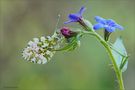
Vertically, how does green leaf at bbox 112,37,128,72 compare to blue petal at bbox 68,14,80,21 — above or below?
below

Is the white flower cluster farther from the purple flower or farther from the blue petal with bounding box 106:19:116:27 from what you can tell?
the blue petal with bounding box 106:19:116:27

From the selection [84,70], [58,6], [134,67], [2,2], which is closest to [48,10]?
[58,6]

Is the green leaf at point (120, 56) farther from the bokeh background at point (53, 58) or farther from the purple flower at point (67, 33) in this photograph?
the bokeh background at point (53, 58)

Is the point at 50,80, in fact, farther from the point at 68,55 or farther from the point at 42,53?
the point at 42,53

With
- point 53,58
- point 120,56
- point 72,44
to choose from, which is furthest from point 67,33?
point 53,58

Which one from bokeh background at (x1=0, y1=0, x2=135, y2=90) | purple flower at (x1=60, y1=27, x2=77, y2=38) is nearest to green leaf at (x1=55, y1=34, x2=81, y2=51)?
purple flower at (x1=60, y1=27, x2=77, y2=38)
